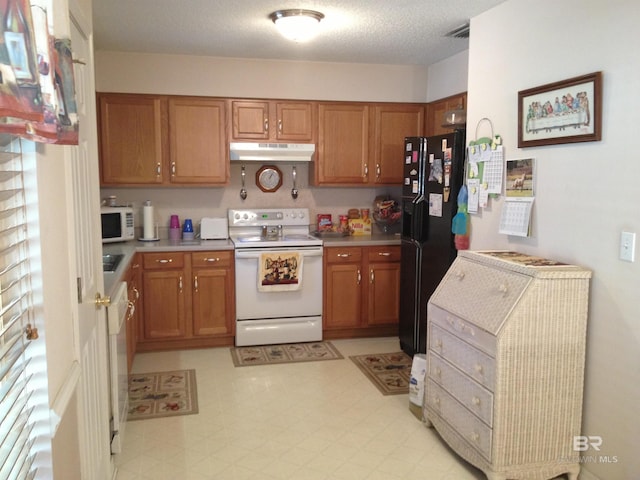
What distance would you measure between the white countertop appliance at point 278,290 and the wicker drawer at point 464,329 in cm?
166

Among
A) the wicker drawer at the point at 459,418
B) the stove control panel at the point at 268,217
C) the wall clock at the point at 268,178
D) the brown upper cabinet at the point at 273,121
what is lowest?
the wicker drawer at the point at 459,418

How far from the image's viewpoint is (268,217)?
496 centimetres

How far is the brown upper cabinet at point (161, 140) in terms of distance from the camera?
4387 mm

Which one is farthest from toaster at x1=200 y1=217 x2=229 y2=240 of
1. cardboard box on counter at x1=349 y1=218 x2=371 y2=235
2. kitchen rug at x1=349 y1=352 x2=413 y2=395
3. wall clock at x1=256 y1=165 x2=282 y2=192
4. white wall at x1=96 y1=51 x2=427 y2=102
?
kitchen rug at x1=349 y1=352 x2=413 y2=395

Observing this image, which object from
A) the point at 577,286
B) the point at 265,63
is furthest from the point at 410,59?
the point at 577,286

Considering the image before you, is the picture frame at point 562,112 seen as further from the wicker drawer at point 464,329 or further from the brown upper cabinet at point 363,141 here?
the brown upper cabinet at point 363,141

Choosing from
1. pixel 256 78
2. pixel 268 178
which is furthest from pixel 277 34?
→ pixel 268 178

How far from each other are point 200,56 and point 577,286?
3.46 metres

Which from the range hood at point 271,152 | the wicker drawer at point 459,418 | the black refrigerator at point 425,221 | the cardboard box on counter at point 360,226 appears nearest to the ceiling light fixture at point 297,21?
the black refrigerator at point 425,221

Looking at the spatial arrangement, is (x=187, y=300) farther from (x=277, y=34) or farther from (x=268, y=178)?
(x=277, y=34)

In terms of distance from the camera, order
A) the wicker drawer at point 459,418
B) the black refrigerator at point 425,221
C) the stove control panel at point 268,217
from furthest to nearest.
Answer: the stove control panel at point 268,217
the black refrigerator at point 425,221
the wicker drawer at point 459,418

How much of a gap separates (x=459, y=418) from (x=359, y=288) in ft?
6.91

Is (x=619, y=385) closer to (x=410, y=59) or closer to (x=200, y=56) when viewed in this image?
(x=410, y=59)

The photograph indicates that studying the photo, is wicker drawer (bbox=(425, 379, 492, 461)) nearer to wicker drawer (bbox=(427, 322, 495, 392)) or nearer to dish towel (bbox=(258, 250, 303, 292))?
wicker drawer (bbox=(427, 322, 495, 392))
